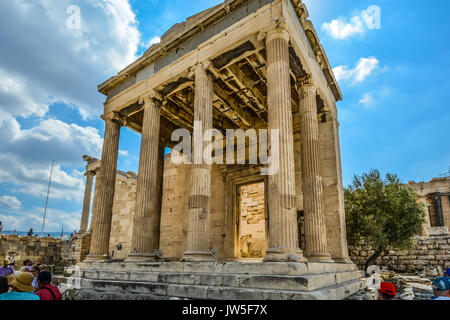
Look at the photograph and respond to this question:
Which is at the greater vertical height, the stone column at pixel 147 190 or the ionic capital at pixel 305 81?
the ionic capital at pixel 305 81

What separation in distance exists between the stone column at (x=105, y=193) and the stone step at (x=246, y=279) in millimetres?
2957

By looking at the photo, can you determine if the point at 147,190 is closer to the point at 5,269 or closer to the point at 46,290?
the point at 5,269

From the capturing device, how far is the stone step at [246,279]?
521 cm

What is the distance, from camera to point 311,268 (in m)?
6.14

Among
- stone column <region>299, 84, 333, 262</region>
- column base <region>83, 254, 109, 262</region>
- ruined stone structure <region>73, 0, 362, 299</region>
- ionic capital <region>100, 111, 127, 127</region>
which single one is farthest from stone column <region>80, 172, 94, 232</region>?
stone column <region>299, 84, 333, 262</region>

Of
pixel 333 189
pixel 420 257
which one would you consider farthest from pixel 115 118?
pixel 420 257

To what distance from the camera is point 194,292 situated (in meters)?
6.16

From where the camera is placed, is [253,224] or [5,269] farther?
[253,224]

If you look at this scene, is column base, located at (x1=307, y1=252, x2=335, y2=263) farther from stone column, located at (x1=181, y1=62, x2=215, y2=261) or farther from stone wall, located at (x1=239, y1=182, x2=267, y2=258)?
stone wall, located at (x1=239, y1=182, x2=267, y2=258)

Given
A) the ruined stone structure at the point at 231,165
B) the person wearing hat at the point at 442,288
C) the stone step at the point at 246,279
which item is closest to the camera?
the person wearing hat at the point at 442,288

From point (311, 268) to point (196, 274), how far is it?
257 centimetres

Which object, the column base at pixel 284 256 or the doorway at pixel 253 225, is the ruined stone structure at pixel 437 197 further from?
the column base at pixel 284 256

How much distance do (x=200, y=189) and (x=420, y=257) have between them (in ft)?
43.9

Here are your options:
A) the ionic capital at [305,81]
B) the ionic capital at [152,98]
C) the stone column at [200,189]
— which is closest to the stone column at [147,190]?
the ionic capital at [152,98]
